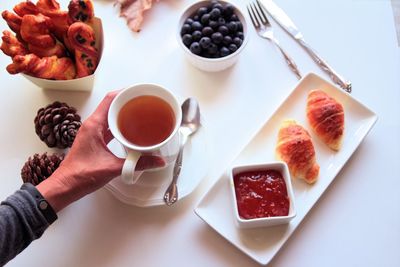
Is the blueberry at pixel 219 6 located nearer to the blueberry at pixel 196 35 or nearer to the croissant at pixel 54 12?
the blueberry at pixel 196 35

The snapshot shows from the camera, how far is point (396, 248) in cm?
88

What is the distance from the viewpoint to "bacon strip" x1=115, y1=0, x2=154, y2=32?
1.08 m

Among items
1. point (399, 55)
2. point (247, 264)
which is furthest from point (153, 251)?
point (399, 55)

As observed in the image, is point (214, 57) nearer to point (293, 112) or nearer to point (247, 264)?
point (293, 112)

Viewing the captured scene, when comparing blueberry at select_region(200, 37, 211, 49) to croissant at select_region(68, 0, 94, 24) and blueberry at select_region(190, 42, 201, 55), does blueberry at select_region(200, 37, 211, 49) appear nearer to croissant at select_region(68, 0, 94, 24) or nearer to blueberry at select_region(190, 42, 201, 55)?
blueberry at select_region(190, 42, 201, 55)

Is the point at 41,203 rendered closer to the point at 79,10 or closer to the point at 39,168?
the point at 39,168

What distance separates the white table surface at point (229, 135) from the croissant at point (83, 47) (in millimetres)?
85

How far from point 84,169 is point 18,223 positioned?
0.15 m

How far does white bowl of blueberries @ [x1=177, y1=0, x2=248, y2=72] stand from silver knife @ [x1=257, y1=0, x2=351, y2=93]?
0.14 meters

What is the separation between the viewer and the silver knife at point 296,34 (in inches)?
39.9

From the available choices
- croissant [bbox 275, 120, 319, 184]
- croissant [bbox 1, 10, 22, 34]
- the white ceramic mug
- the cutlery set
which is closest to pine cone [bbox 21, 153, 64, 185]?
the white ceramic mug

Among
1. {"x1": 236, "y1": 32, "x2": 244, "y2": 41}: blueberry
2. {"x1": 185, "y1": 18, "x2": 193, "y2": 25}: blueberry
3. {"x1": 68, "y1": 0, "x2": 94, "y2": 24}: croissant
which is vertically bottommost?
{"x1": 68, "y1": 0, "x2": 94, "y2": 24}: croissant

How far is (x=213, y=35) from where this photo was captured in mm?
953

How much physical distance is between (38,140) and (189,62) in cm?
41
